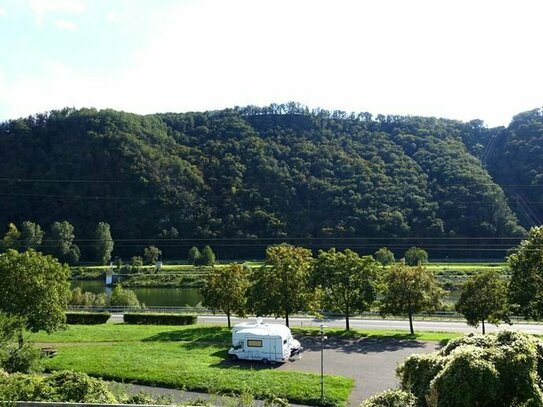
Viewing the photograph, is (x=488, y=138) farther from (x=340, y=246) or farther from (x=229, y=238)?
(x=229, y=238)

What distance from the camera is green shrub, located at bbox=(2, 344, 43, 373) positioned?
2188cm

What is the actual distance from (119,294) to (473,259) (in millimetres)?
60562

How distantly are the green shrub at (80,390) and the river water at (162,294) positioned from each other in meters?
39.5

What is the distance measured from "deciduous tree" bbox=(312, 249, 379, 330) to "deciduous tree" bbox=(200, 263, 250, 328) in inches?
216

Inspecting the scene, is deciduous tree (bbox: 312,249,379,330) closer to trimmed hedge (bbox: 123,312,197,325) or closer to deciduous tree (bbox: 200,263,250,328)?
deciduous tree (bbox: 200,263,250,328)

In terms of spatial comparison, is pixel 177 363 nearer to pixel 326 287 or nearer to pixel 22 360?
pixel 22 360

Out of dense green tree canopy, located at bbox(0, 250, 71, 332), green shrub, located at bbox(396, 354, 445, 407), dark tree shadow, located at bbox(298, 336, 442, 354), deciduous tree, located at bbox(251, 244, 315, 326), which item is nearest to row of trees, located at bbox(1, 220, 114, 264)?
deciduous tree, located at bbox(251, 244, 315, 326)

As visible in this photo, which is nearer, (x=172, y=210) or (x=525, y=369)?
(x=525, y=369)

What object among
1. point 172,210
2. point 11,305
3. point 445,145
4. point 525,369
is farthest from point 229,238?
point 525,369

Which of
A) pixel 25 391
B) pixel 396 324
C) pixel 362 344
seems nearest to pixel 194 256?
pixel 396 324

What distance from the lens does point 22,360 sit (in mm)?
22438

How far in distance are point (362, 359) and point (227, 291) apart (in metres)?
12.9

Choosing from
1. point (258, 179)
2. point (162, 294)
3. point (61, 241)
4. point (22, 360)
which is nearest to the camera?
point (22, 360)

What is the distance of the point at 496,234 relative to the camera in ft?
290
